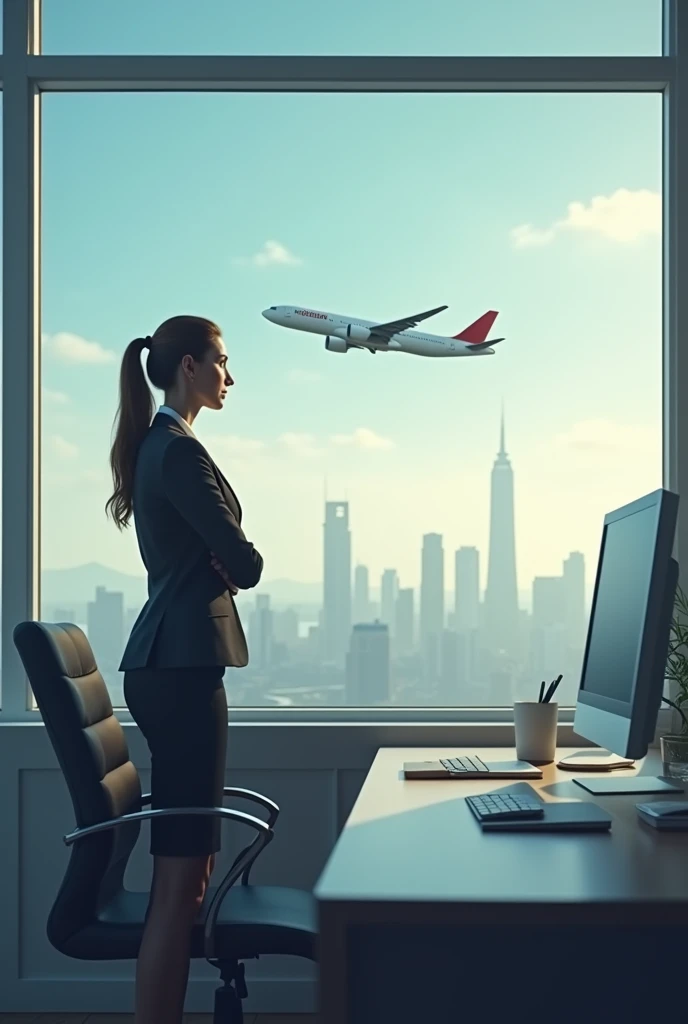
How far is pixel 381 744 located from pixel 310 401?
1030mm

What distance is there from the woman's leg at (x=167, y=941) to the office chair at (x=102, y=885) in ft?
0.09

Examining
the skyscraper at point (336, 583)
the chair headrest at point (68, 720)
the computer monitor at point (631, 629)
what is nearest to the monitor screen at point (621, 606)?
the computer monitor at point (631, 629)

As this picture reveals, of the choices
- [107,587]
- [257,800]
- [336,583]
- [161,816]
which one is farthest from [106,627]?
[161,816]

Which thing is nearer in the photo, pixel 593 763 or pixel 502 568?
pixel 593 763

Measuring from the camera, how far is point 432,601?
134 inches

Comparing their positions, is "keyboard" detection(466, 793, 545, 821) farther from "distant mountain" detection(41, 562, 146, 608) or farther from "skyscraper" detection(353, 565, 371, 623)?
"distant mountain" detection(41, 562, 146, 608)

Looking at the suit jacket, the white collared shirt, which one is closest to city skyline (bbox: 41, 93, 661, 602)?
the white collared shirt

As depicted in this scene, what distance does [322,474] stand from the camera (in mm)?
3436

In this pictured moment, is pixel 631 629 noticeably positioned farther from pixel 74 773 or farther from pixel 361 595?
pixel 361 595

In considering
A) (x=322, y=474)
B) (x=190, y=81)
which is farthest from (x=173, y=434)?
(x=190, y=81)

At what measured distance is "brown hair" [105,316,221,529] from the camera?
8.80 feet

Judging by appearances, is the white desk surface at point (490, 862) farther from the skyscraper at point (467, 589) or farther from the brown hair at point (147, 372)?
the skyscraper at point (467, 589)

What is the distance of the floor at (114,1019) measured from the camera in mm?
3111

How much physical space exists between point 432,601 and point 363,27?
1.72 meters
